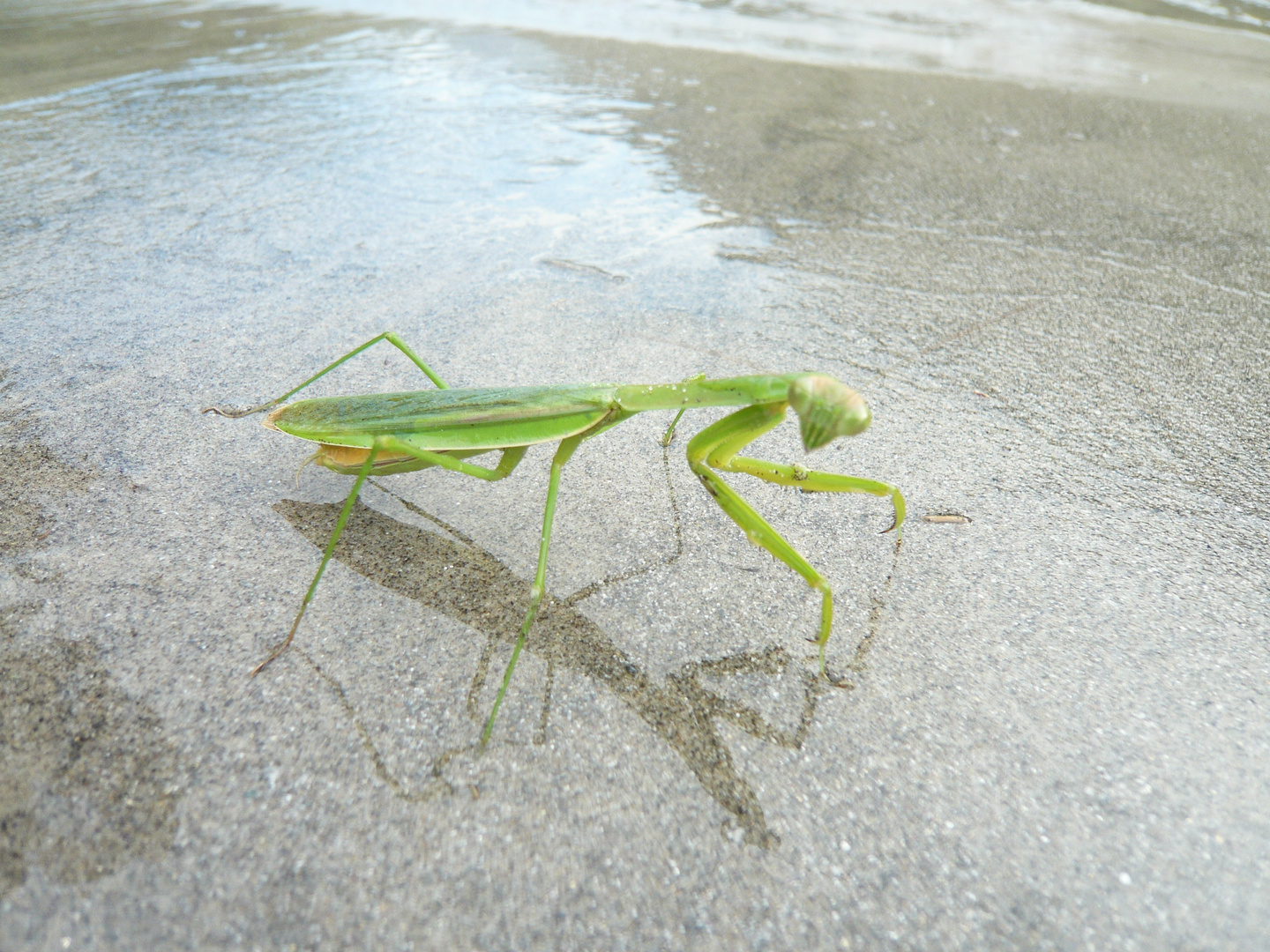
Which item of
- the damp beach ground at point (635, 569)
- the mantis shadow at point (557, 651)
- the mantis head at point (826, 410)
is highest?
the mantis head at point (826, 410)

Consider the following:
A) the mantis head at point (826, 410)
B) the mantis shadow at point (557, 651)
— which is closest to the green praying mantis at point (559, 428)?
the mantis head at point (826, 410)

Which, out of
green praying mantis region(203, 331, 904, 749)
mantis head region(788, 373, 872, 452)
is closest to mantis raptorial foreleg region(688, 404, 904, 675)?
green praying mantis region(203, 331, 904, 749)

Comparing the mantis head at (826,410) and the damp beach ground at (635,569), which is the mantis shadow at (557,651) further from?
the mantis head at (826,410)

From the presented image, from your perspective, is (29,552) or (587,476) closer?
(29,552)

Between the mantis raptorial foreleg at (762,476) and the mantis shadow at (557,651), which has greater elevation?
the mantis raptorial foreleg at (762,476)

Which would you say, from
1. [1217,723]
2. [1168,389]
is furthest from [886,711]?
[1168,389]

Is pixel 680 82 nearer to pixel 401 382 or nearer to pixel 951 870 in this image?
pixel 401 382

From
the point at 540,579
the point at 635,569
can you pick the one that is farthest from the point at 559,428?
the point at 635,569

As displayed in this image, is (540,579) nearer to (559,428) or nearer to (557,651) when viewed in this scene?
(557,651)
